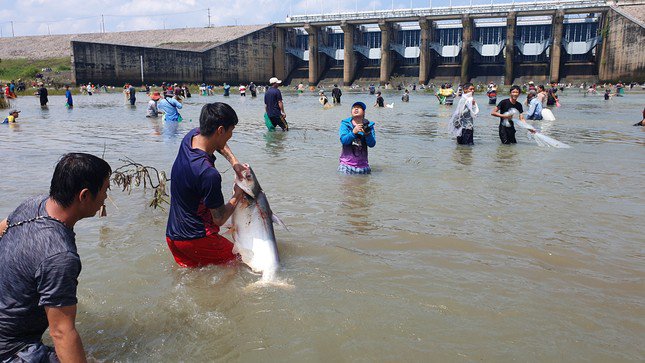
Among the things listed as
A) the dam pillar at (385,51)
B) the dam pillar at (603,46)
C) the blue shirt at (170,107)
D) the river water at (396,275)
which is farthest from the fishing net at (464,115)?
the dam pillar at (385,51)

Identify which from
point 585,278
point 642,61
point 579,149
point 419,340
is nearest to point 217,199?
point 419,340

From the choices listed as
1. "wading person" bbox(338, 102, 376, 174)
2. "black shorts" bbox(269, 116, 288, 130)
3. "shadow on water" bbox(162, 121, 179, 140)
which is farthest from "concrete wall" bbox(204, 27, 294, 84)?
"wading person" bbox(338, 102, 376, 174)

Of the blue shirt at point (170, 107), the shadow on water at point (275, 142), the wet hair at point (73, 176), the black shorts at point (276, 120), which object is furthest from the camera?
the blue shirt at point (170, 107)

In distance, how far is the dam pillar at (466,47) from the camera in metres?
59.6

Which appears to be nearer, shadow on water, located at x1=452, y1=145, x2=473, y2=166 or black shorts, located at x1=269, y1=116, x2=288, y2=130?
shadow on water, located at x1=452, y1=145, x2=473, y2=166

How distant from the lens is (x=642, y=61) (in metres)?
47.8

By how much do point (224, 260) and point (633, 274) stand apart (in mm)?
3564

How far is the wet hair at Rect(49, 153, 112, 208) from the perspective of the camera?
2.21m

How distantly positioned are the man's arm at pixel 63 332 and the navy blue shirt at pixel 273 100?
12.2 meters

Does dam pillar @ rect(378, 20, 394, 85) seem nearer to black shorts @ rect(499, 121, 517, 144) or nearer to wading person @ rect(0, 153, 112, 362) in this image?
black shorts @ rect(499, 121, 517, 144)

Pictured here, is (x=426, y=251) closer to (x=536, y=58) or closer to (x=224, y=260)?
(x=224, y=260)

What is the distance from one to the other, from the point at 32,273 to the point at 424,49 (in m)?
64.1

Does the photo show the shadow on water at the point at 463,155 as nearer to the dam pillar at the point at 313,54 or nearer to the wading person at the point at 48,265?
the wading person at the point at 48,265

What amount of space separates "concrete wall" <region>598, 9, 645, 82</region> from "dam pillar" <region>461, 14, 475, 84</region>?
14.2 meters
